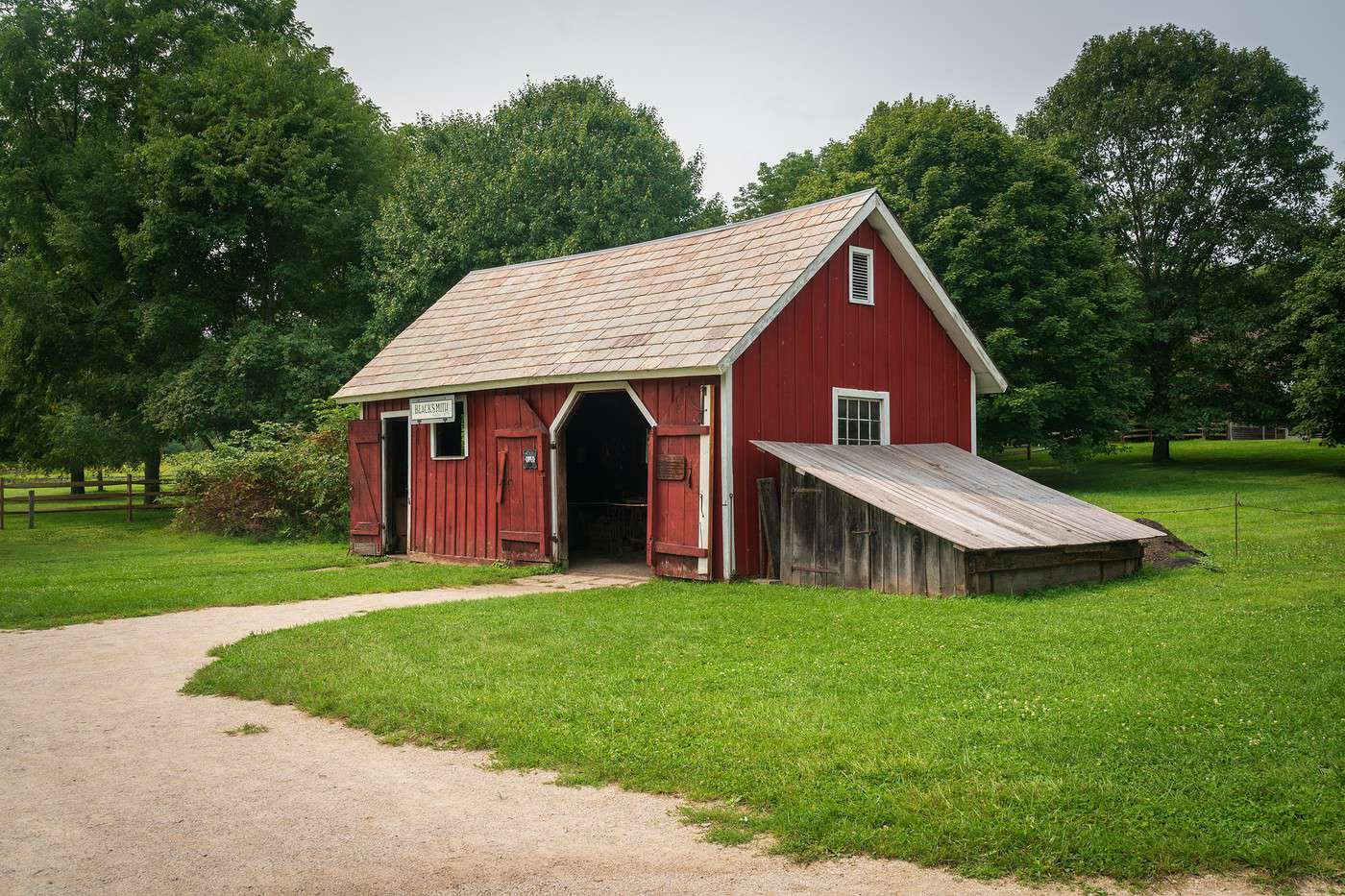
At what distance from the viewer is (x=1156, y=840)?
4.94 metres

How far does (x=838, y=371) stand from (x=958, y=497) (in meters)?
3.23

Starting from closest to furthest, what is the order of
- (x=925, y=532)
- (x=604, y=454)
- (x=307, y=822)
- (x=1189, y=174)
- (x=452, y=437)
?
(x=307, y=822) → (x=925, y=532) → (x=452, y=437) → (x=604, y=454) → (x=1189, y=174)

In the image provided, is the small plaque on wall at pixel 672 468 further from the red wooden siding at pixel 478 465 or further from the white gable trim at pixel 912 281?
the white gable trim at pixel 912 281

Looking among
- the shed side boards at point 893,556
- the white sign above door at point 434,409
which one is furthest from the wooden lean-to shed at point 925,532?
the white sign above door at point 434,409

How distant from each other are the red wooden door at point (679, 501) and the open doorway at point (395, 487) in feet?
21.8

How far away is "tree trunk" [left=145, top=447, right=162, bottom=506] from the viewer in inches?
1288

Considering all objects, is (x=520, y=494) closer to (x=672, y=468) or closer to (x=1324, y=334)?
(x=672, y=468)

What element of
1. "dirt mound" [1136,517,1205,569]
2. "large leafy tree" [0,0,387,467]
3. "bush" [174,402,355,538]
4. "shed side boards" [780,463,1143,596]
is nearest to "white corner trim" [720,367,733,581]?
"shed side boards" [780,463,1143,596]

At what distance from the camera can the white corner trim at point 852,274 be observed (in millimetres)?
17062

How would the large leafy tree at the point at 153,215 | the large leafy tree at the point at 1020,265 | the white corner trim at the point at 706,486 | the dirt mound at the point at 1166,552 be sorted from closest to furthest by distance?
the white corner trim at the point at 706,486 → the dirt mound at the point at 1166,552 → the large leafy tree at the point at 1020,265 → the large leafy tree at the point at 153,215

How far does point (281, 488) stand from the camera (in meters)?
25.2

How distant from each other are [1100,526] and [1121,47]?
105 feet

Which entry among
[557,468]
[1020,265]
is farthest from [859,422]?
[1020,265]

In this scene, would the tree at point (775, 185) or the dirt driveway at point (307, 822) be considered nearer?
the dirt driveway at point (307, 822)
